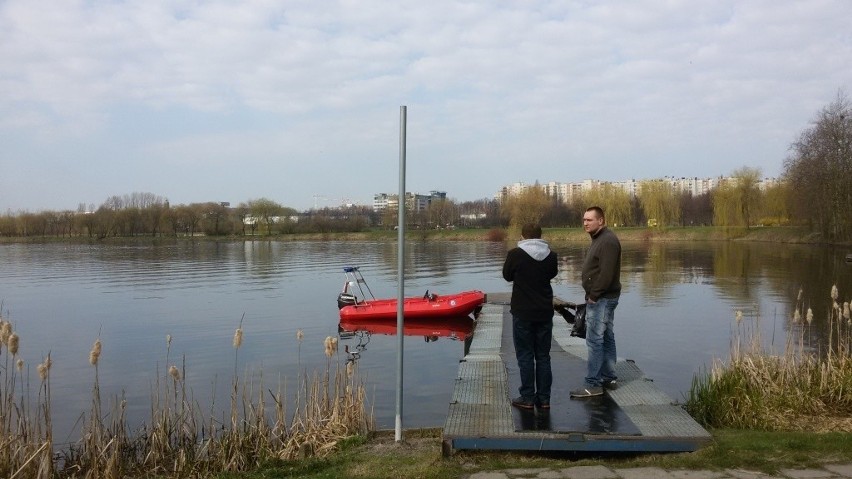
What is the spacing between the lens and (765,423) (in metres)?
6.42

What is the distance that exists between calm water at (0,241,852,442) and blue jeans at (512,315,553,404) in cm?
287

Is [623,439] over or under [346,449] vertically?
over

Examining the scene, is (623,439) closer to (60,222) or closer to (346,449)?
(346,449)

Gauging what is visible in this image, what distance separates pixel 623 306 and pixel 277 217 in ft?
279

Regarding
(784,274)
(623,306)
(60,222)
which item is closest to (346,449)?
(623,306)

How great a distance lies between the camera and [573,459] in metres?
5.43

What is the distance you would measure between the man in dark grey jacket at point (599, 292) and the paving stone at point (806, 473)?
214 centimetres

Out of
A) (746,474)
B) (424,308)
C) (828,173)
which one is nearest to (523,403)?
(746,474)

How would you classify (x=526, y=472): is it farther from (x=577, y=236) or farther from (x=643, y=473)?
(x=577, y=236)

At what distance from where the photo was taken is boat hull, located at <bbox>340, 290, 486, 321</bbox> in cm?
1797

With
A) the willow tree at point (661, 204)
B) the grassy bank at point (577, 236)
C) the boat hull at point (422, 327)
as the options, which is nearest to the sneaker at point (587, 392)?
the boat hull at point (422, 327)

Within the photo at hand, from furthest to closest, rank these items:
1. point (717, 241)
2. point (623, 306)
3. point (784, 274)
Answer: point (717, 241)
point (784, 274)
point (623, 306)

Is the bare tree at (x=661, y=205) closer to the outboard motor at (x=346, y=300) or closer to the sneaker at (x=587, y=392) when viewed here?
the outboard motor at (x=346, y=300)

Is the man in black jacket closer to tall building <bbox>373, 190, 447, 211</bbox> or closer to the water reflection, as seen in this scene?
the water reflection
